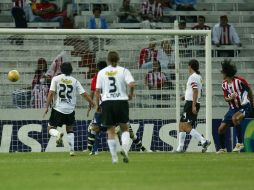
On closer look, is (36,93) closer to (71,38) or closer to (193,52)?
(71,38)

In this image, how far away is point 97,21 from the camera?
3009 cm

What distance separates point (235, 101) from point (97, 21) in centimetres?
729

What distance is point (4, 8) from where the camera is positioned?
31.2 m

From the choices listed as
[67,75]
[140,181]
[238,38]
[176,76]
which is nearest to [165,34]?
[176,76]

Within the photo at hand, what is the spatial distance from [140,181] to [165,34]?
35.8 feet

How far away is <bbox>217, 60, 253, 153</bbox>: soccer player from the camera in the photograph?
23983 millimetres

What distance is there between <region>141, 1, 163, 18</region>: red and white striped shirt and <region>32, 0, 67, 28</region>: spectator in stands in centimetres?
248

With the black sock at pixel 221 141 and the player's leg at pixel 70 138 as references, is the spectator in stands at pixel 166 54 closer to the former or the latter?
the black sock at pixel 221 141

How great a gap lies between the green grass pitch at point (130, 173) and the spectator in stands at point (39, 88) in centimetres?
431

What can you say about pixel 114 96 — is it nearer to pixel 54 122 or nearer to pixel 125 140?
pixel 125 140

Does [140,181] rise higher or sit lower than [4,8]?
lower

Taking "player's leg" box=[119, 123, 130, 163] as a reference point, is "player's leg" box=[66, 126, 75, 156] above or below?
below

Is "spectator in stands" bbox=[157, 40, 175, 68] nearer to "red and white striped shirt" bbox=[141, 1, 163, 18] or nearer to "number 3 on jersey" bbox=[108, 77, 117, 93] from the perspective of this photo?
"red and white striped shirt" bbox=[141, 1, 163, 18]

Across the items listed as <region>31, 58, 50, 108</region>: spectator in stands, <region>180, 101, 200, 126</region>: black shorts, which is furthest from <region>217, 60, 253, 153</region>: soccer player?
<region>31, 58, 50, 108</region>: spectator in stands
